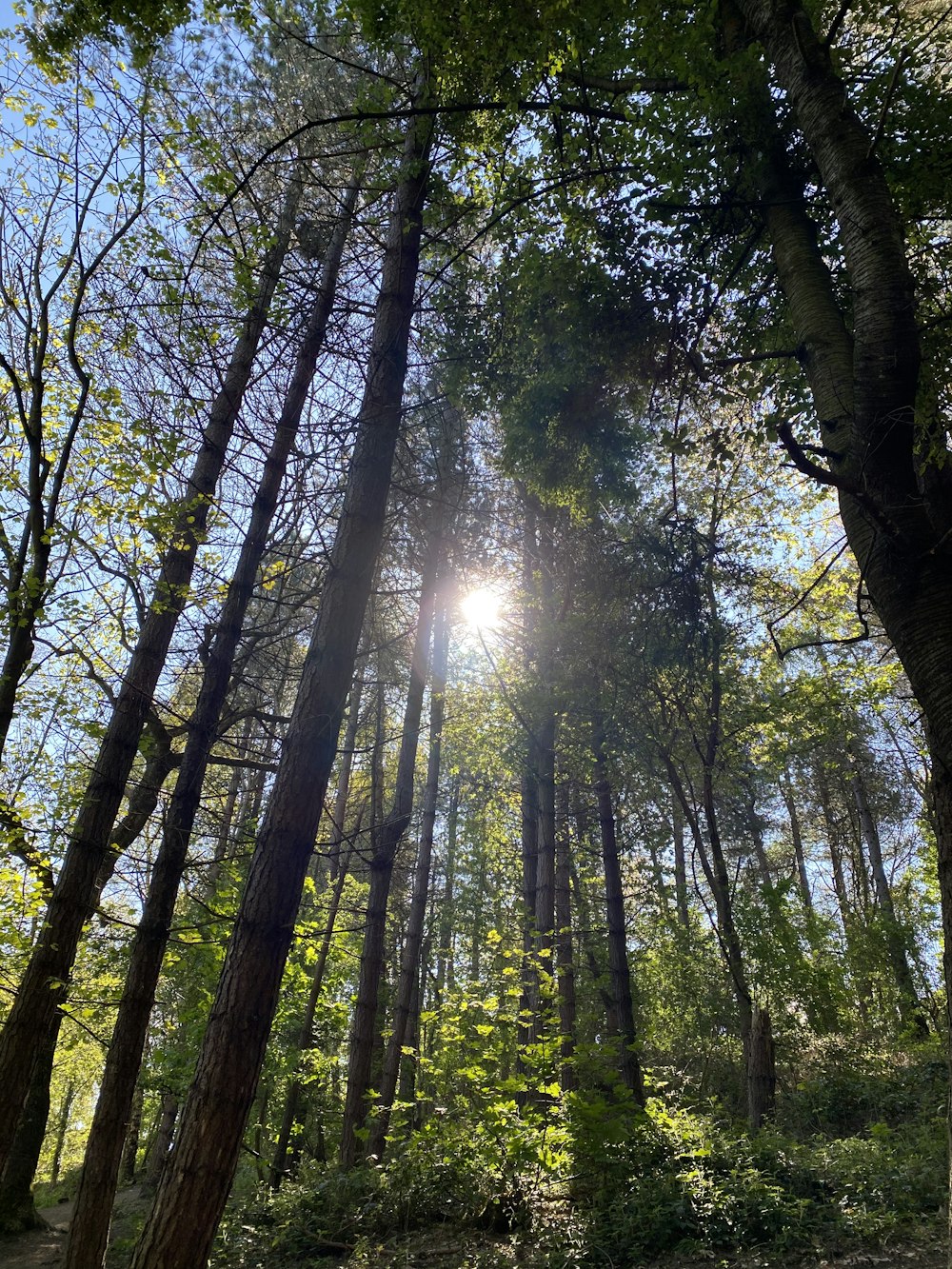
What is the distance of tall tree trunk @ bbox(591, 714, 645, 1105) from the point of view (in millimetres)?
8625

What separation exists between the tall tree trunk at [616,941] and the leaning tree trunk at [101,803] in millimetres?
5831

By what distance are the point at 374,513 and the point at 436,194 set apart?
3225 mm

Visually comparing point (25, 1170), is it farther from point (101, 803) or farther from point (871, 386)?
point (871, 386)

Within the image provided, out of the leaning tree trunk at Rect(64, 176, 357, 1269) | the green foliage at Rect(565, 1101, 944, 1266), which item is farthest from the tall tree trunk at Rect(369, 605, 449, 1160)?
the green foliage at Rect(565, 1101, 944, 1266)

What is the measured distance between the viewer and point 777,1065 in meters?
12.6

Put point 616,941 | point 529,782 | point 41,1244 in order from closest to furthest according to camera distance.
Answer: point 41,1244 < point 616,941 < point 529,782

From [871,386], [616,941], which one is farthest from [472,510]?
[616,941]

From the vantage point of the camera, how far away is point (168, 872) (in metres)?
5.57

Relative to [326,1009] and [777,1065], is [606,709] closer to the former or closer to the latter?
[326,1009]

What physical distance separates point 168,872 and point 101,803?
2.98 feet

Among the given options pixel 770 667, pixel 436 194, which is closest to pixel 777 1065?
pixel 770 667

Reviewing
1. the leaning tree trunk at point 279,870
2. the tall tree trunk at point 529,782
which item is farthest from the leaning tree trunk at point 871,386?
the tall tree trunk at point 529,782

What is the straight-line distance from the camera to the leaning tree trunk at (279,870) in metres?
3.06

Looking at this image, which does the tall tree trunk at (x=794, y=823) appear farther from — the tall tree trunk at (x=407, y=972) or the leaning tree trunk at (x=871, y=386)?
the leaning tree trunk at (x=871, y=386)
